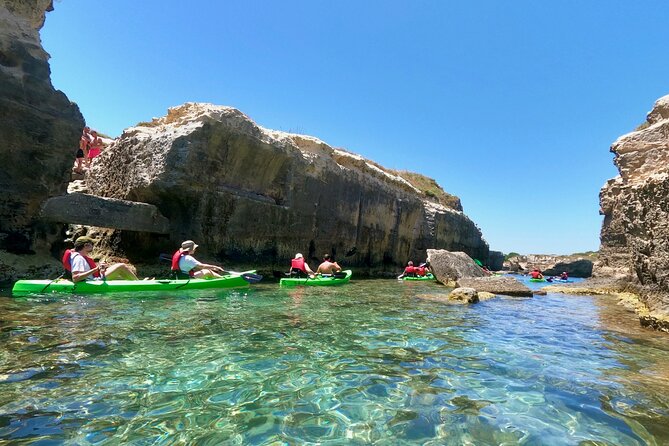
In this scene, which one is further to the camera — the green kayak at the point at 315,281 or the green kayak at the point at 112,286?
the green kayak at the point at 315,281

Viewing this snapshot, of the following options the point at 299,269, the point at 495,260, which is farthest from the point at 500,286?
the point at 495,260

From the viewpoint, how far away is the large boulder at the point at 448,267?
50.6ft

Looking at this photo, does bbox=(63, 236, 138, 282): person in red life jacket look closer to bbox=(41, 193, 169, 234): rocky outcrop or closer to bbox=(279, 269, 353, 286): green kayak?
bbox=(41, 193, 169, 234): rocky outcrop

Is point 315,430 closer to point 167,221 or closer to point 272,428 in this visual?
point 272,428

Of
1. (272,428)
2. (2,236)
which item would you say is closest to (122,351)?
(272,428)

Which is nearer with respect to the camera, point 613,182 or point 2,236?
point 2,236

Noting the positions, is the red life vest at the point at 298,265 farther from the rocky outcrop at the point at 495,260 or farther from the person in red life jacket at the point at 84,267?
the rocky outcrop at the point at 495,260

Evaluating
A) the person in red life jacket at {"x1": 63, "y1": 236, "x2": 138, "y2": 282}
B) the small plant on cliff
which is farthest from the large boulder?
the small plant on cliff

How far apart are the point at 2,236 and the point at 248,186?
6.45 m

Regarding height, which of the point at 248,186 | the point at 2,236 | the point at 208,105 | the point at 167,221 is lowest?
the point at 2,236

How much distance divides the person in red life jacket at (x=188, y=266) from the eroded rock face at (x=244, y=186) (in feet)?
5.68

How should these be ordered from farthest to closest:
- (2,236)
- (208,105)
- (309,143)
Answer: (309,143), (208,105), (2,236)


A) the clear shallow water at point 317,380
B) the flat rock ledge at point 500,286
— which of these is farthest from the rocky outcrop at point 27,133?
the flat rock ledge at point 500,286

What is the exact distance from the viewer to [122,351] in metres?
4.05
